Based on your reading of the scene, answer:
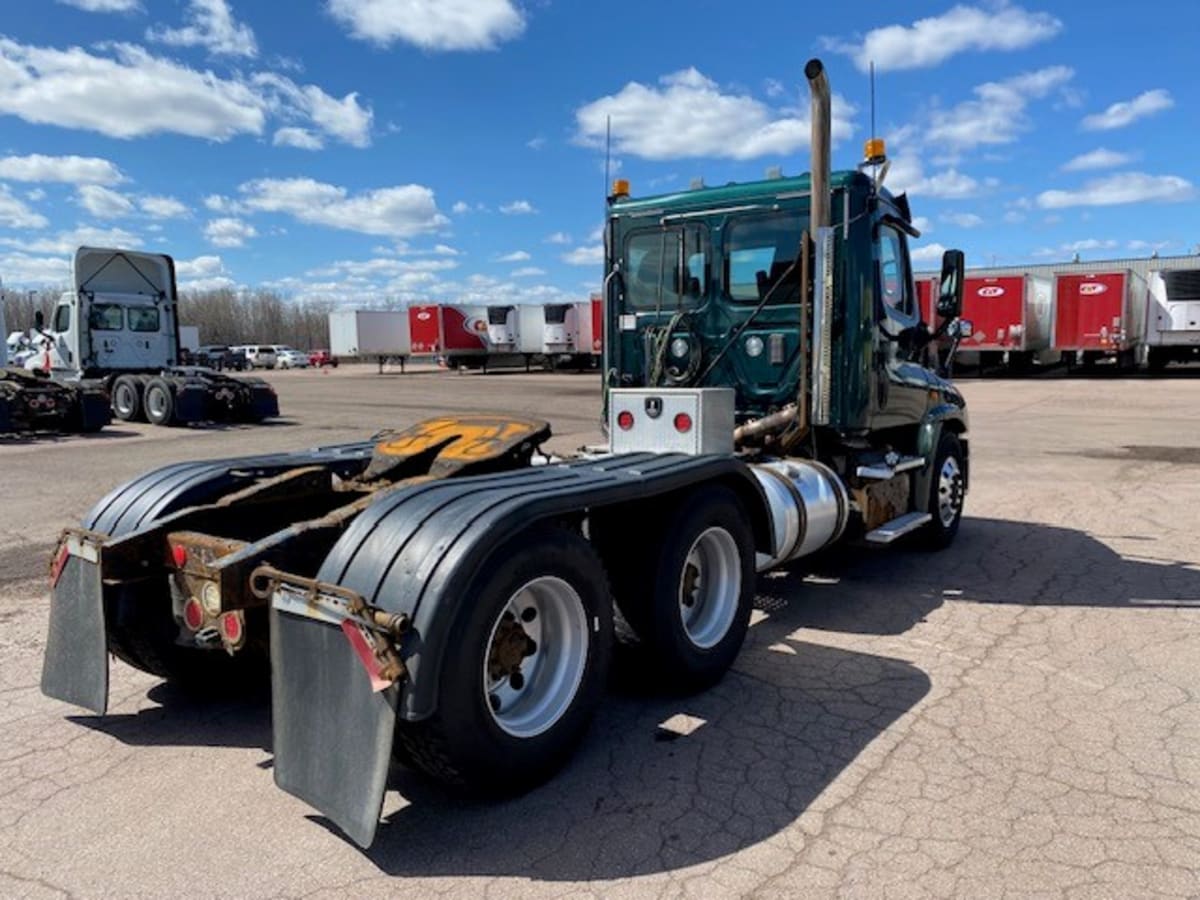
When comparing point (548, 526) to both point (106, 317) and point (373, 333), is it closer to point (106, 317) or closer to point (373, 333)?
point (106, 317)

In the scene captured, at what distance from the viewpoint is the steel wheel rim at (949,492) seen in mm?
7297

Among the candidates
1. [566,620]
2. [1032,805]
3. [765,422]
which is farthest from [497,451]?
[1032,805]

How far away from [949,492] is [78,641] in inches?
249

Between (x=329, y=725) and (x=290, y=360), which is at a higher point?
(x=290, y=360)

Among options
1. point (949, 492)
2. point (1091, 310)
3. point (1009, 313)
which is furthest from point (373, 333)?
point (949, 492)

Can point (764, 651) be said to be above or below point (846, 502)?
below

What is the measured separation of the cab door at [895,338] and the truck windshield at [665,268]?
1232mm

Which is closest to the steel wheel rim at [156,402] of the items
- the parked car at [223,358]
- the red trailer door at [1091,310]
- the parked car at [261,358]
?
the red trailer door at [1091,310]

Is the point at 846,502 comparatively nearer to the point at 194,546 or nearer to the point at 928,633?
the point at 928,633

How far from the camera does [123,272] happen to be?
19.2 metres

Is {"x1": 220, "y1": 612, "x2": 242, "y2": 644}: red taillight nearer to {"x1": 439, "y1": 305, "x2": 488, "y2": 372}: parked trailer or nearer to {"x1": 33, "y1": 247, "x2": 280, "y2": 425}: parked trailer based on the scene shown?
{"x1": 33, "y1": 247, "x2": 280, "y2": 425}: parked trailer

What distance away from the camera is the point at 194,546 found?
355 cm

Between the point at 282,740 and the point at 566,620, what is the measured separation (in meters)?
1.10

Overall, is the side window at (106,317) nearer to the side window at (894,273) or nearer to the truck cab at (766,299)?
the truck cab at (766,299)
